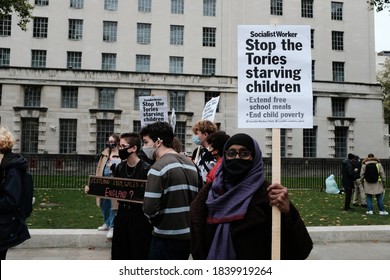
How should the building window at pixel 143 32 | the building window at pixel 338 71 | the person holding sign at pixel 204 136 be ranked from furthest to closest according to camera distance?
the building window at pixel 338 71, the building window at pixel 143 32, the person holding sign at pixel 204 136

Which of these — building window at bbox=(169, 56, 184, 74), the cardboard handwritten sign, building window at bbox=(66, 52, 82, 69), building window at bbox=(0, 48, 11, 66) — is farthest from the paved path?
building window at bbox=(0, 48, 11, 66)

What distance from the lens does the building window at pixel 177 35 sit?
41.0m

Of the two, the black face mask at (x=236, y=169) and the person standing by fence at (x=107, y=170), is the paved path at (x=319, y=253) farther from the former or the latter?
the black face mask at (x=236, y=169)

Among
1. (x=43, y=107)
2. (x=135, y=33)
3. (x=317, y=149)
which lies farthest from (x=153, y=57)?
(x=317, y=149)

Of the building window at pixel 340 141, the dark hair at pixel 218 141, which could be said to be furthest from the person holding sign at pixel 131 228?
the building window at pixel 340 141

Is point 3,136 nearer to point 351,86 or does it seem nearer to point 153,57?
point 153,57

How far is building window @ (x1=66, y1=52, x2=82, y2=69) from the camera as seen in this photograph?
39.5m

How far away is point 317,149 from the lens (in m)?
41.6

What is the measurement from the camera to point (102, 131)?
38688 mm

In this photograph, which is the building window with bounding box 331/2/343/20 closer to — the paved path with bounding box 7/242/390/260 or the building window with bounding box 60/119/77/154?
the building window with bounding box 60/119/77/154

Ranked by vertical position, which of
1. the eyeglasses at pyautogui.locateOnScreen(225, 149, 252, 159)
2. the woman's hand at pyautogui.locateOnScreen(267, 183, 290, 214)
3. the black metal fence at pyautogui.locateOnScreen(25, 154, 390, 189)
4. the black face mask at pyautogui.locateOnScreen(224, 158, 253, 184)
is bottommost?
the black metal fence at pyautogui.locateOnScreen(25, 154, 390, 189)

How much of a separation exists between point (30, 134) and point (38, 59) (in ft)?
25.5

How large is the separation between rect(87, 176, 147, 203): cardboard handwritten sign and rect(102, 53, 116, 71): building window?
118 ft

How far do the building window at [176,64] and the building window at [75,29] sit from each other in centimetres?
961
